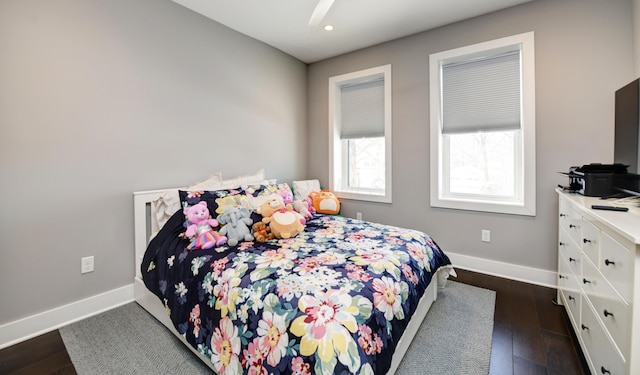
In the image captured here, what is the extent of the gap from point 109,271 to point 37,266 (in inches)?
17.3

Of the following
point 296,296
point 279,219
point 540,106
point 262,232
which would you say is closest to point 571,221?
point 540,106

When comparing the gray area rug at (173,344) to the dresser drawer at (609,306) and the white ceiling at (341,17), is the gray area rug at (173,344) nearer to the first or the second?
the dresser drawer at (609,306)

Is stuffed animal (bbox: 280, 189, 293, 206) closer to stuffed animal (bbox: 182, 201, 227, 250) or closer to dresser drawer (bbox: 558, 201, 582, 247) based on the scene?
stuffed animal (bbox: 182, 201, 227, 250)

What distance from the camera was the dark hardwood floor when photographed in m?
1.58

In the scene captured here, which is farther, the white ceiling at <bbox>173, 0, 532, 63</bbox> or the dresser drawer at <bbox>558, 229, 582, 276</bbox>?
the white ceiling at <bbox>173, 0, 532, 63</bbox>

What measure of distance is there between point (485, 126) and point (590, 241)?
1.73 meters

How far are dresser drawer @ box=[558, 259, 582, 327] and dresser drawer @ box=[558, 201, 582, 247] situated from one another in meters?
0.26

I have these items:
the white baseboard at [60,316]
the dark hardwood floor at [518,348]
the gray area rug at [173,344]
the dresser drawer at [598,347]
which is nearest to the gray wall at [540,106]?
the dark hardwood floor at [518,348]

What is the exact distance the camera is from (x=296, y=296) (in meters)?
1.26

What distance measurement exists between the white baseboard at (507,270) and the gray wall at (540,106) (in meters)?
0.05

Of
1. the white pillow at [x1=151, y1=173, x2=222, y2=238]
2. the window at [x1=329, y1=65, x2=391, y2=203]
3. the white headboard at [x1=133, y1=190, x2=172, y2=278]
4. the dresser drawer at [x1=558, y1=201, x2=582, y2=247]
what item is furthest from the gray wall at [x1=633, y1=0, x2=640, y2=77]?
the white headboard at [x1=133, y1=190, x2=172, y2=278]

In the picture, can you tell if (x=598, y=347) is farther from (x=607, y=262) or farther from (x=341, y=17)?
(x=341, y=17)

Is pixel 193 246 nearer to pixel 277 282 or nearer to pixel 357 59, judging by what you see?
pixel 277 282

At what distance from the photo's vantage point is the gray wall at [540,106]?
89.9 inches
